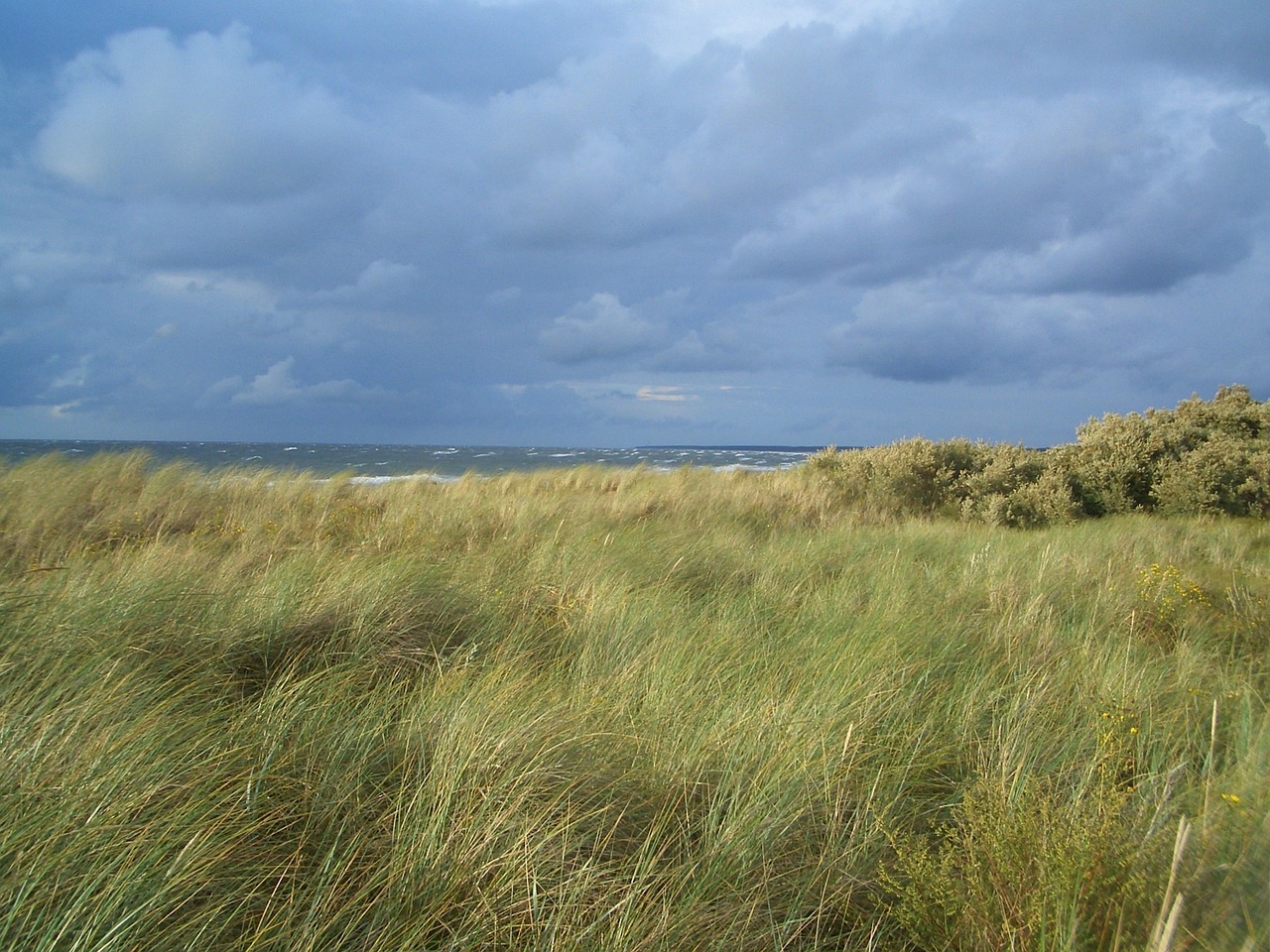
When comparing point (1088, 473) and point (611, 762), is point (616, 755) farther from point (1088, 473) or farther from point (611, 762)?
point (1088, 473)

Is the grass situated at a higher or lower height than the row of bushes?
lower

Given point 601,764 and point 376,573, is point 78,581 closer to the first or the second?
point 376,573

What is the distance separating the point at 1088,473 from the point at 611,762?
11.8 meters

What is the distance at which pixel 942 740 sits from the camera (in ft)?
9.99

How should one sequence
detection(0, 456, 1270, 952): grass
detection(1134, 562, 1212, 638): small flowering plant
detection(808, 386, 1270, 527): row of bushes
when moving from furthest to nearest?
1. detection(808, 386, 1270, 527): row of bushes
2. detection(1134, 562, 1212, 638): small flowering plant
3. detection(0, 456, 1270, 952): grass

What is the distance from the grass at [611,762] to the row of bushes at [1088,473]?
5873mm

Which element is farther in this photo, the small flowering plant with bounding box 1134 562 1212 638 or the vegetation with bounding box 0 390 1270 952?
the small flowering plant with bounding box 1134 562 1212 638

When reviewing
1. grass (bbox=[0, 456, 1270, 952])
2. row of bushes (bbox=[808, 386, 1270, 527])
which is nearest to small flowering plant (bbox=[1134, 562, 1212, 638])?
grass (bbox=[0, 456, 1270, 952])

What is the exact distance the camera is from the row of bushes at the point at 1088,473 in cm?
1102

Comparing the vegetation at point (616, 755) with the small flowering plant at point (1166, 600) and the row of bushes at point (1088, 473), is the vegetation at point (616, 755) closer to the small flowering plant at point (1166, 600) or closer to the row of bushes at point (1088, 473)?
the small flowering plant at point (1166, 600)

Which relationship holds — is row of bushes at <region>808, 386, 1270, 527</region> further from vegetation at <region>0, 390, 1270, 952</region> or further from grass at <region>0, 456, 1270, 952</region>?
grass at <region>0, 456, 1270, 952</region>

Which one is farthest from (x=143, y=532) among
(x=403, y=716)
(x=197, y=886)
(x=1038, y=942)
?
(x=1038, y=942)

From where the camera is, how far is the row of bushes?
36.1 ft

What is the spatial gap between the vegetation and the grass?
0.02 metres
